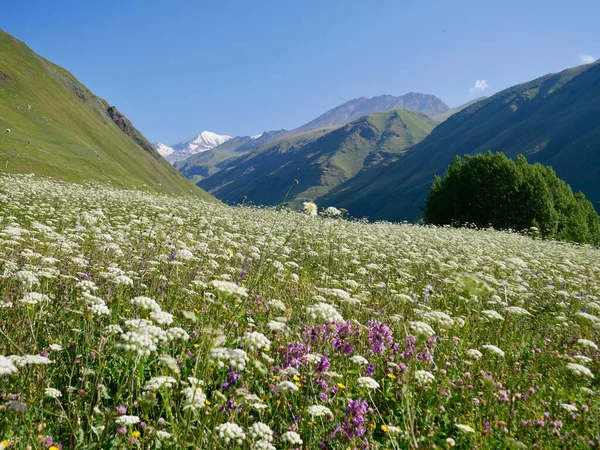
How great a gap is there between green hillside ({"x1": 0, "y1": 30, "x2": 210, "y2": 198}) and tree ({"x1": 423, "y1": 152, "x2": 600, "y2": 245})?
4512cm

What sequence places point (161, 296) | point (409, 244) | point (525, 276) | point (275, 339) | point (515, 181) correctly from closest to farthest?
point (275, 339) → point (161, 296) → point (525, 276) → point (409, 244) → point (515, 181)

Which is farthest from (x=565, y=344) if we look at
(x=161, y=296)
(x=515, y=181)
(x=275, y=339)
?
(x=515, y=181)

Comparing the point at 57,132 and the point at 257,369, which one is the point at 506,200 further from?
the point at 57,132

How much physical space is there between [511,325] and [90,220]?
8.71m

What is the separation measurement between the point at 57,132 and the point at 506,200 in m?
105

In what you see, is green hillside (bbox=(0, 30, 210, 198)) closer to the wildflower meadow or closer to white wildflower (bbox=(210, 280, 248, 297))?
the wildflower meadow

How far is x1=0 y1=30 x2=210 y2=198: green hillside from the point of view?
74.1 metres

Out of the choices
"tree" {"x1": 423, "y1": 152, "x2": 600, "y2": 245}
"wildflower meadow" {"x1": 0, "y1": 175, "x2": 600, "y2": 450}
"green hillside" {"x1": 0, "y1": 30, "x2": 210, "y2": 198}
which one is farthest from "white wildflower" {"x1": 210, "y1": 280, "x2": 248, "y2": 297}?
"green hillside" {"x1": 0, "y1": 30, "x2": 210, "y2": 198}

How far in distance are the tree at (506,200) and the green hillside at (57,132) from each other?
45.1 meters

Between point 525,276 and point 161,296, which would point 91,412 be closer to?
point 161,296

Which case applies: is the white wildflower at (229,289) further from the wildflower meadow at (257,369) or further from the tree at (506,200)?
the tree at (506,200)

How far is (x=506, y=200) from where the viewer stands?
52.0 metres

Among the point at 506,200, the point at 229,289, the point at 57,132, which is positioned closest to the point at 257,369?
the point at 229,289

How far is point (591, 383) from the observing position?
19.8ft
